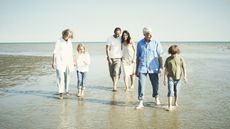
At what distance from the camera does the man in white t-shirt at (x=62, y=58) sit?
27.9ft

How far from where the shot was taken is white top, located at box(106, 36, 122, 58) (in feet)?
31.0

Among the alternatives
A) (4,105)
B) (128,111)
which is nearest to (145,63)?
(128,111)

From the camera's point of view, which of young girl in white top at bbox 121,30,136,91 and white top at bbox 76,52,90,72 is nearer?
white top at bbox 76,52,90,72

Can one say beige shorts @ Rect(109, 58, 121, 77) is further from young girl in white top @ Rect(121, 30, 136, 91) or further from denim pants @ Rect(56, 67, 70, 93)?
denim pants @ Rect(56, 67, 70, 93)

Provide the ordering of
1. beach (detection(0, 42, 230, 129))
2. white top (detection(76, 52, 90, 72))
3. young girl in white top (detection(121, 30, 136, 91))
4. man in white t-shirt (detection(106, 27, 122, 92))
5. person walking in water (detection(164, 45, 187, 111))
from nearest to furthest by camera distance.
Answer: beach (detection(0, 42, 230, 129)) < person walking in water (detection(164, 45, 187, 111)) < white top (detection(76, 52, 90, 72)) < young girl in white top (detection(121, 30, 136, 91)) < man in white t-shirt (detection(106, 27, 122, 92))

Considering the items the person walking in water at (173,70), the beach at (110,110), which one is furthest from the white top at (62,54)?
the person walking in water at (173,70)

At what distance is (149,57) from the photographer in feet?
23.9

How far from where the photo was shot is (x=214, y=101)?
7.85 m

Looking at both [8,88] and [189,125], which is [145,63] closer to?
[189,125]

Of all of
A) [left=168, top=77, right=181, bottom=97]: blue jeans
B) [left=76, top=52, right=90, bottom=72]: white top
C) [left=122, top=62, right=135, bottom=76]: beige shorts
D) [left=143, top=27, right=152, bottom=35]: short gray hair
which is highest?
[left=143, top=27, right=152, bottom=35]: short gray hair

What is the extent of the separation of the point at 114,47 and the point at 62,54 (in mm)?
1818

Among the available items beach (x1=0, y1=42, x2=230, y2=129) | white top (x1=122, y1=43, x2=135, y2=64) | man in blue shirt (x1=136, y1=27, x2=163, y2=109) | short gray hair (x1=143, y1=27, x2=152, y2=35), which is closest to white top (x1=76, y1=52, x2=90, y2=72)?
beach (x1=0, y1=42, x2=230, y2=129)

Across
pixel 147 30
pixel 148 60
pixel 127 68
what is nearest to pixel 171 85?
pixel 148 60

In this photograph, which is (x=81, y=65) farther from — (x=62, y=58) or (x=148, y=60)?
(x=148, y=60)
